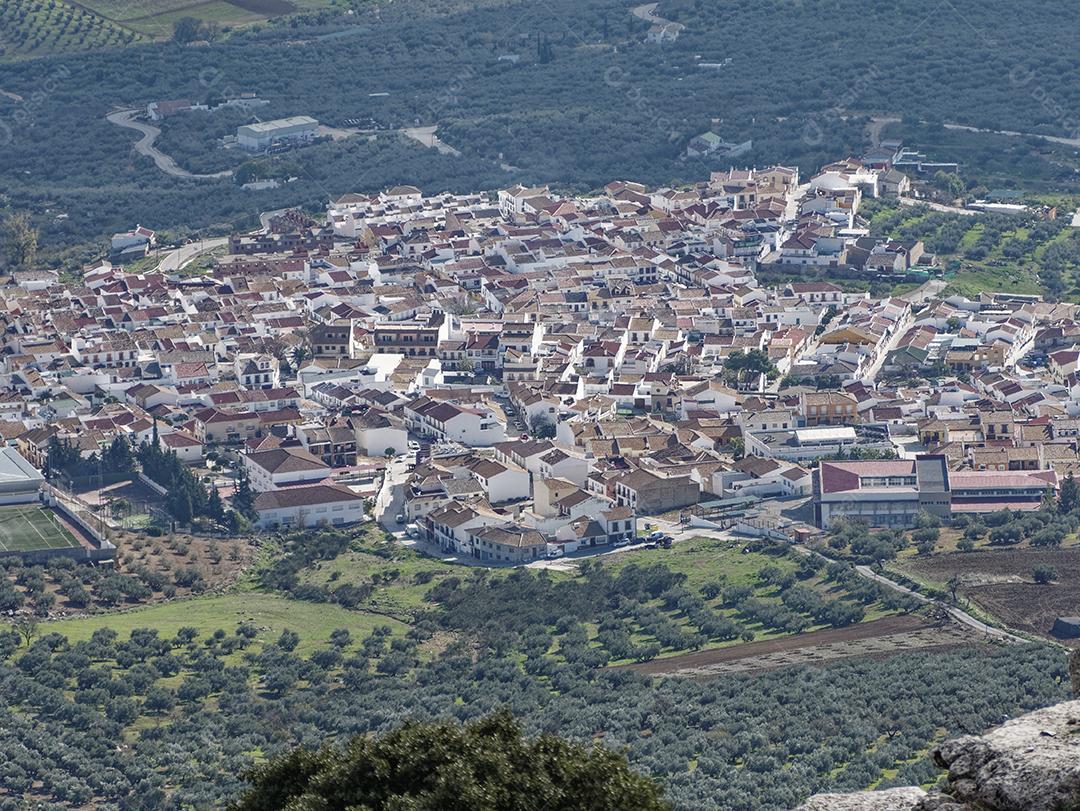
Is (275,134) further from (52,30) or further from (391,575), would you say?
(391,575)

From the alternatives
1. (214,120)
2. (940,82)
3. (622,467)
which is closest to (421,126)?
(214,120)

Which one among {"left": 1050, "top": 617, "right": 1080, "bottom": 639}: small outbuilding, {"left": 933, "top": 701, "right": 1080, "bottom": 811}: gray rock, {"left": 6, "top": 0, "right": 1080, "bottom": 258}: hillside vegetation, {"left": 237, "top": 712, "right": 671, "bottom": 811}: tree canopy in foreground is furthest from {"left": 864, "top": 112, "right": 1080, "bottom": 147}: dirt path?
{"left": 933, "top": 701, "right": 1080, "bottom": 811}: gray rock

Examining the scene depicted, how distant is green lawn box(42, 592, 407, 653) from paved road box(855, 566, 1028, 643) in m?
9.79

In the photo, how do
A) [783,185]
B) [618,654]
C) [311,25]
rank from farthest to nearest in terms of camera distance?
1. [311,25]
2. [783,185]
3. [618,654]

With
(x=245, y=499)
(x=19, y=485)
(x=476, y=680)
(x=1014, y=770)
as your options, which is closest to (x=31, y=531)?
(x=19, y=485)

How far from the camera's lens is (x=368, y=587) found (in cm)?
4769

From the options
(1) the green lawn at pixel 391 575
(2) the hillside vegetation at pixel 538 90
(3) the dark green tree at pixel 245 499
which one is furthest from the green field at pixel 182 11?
(1) the green lawn at pixel 391 575

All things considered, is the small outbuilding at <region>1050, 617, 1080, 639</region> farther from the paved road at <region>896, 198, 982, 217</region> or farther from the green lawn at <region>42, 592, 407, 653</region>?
the paved road at <region>896, 198, 982, 217</region>

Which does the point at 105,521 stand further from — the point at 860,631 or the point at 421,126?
the point at 421,126

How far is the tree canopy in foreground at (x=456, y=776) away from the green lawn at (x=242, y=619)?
22046 millimetres

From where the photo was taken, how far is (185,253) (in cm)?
7962

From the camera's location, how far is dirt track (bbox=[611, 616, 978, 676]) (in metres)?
41.8

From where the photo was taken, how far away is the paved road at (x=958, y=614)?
140 feet

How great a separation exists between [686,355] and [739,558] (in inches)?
635
